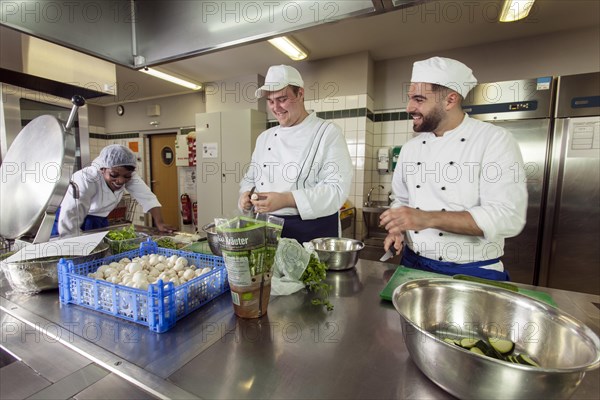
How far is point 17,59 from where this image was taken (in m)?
1.42

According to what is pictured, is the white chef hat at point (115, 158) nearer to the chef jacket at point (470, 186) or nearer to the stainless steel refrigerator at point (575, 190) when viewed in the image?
the chef jacket at point (470, 186)

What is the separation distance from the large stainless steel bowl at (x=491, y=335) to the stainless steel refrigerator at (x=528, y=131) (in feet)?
7.86

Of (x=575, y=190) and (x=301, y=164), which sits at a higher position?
(x=301, y=164)

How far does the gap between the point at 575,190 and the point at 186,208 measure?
17.4ft

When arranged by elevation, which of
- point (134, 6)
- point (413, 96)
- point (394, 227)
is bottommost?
point (394, 227)

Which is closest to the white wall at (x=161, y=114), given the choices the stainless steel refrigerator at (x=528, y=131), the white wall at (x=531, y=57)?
the white wall at (x=531, y=57)

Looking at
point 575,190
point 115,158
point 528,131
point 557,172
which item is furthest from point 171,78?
point 575,190

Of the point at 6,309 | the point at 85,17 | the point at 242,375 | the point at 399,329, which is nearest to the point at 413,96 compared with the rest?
the point at 399,329

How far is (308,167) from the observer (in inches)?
59.1

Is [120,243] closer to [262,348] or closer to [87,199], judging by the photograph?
[262,348]

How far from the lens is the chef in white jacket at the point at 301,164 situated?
1365mm

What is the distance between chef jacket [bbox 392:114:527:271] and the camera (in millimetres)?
1083

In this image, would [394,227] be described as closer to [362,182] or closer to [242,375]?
[242,375]

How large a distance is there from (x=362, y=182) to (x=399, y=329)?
2894 mm
